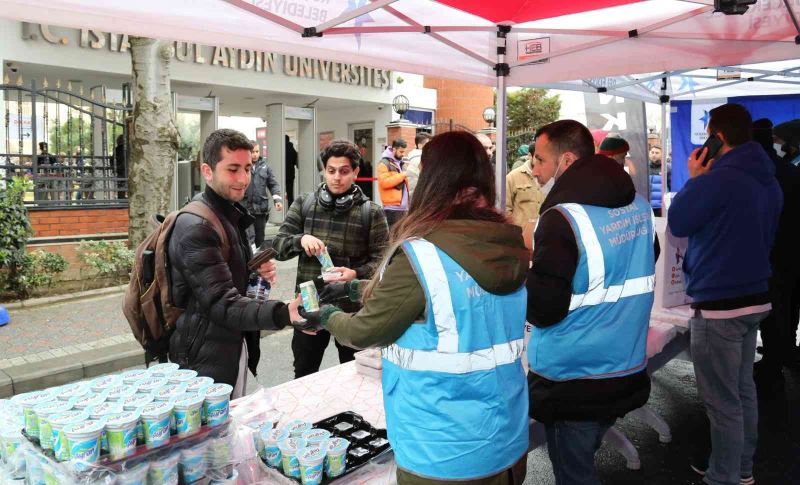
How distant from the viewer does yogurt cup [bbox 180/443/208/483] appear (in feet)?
5.94

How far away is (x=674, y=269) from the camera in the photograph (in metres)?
4.62

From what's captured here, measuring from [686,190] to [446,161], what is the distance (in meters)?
1.97

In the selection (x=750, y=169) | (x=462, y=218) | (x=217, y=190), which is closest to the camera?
(x=462, y=218)

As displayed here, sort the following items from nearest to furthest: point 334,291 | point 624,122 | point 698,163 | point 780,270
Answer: point 334,291 < point 698,163 < point 780,270 < point 624,122

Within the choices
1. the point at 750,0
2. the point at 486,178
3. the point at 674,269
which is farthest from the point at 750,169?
the point at 486,178

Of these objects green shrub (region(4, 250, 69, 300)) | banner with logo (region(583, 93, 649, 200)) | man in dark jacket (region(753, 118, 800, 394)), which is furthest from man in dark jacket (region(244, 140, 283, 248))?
man in dark jacket (region(753, 118, 800, 394))

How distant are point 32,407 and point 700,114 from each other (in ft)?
29.4

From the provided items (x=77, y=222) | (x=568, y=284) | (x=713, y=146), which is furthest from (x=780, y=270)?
(x=77, y=222)

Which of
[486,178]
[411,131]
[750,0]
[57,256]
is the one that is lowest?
[57,256]

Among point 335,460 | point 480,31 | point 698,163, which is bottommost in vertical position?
point 335,460

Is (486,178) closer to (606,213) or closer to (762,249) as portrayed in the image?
(606,213)

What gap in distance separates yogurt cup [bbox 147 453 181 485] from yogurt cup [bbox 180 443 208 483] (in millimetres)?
46

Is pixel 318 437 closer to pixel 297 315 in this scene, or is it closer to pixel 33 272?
pixel 297 315

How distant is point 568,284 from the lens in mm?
2326
